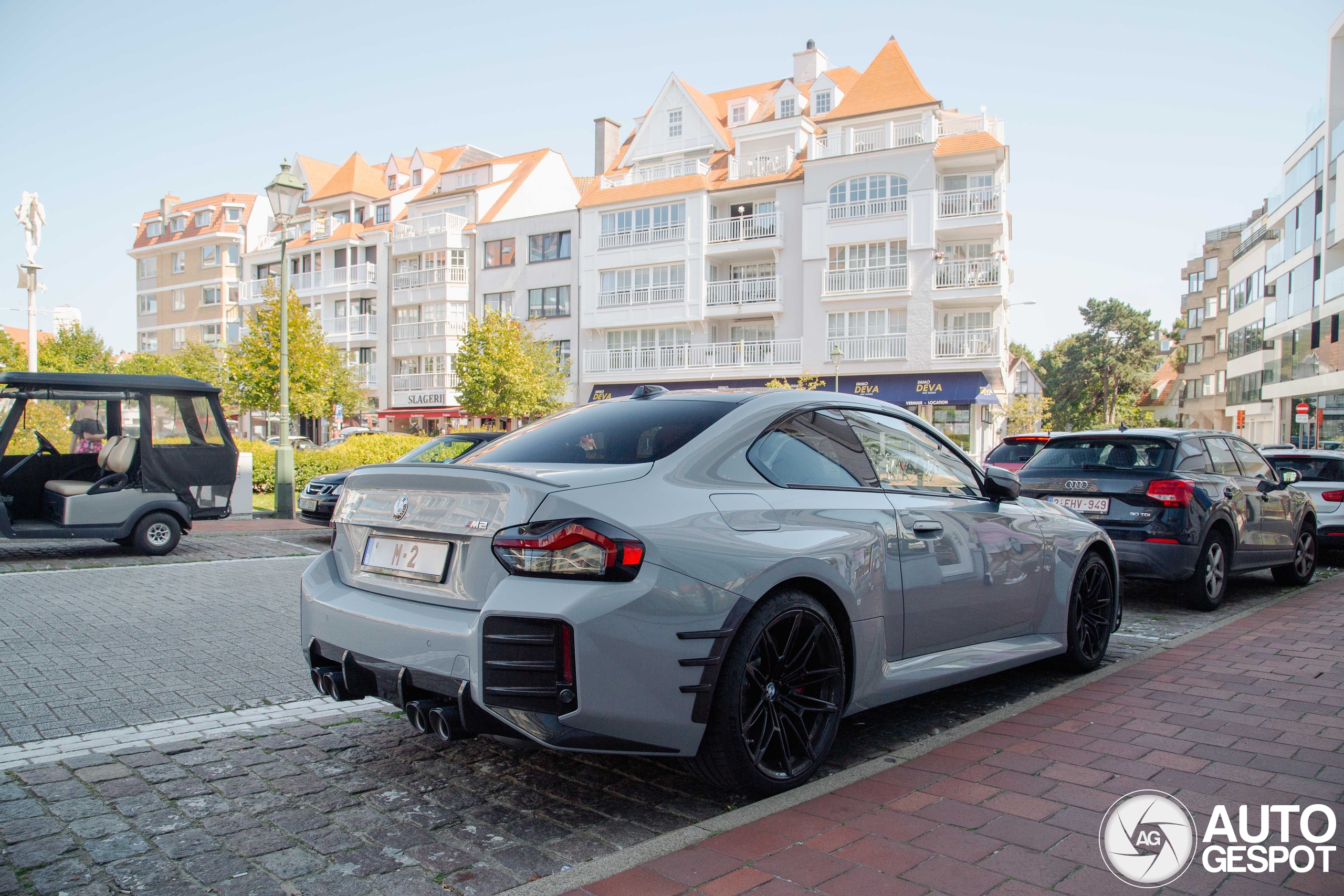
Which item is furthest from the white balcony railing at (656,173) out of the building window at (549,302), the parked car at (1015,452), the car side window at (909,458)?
the car side window at (909,458)

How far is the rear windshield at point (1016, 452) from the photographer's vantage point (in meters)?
13.4

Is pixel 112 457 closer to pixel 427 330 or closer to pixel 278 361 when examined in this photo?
pixel 278 361

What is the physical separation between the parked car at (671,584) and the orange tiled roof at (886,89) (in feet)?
131

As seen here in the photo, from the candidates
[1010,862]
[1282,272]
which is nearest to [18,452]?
[1010,862]

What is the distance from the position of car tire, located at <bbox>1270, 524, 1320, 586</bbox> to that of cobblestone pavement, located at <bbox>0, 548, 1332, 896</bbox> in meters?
5.78

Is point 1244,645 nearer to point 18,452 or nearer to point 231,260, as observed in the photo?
point 18,452

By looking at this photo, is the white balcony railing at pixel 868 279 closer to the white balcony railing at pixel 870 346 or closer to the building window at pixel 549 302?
the white balcony railing at pixel 870 346

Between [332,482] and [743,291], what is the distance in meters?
33.4

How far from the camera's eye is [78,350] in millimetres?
60500

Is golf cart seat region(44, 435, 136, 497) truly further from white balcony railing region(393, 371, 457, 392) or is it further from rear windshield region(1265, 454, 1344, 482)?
white balcony railing region(393, 371, 457, 392)

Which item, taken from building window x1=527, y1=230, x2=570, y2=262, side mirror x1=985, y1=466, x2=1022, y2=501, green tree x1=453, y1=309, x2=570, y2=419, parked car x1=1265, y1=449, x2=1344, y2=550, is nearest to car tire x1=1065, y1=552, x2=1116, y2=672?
side mirror x1=985, y1=466, x2=1022, y2=501
